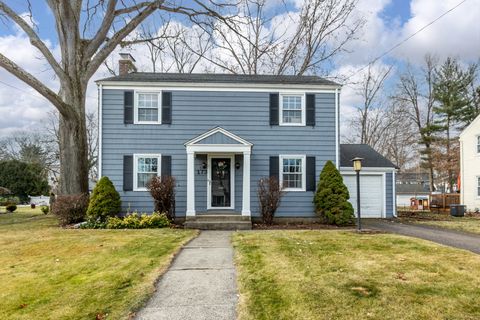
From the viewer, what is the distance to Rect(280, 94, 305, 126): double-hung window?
1320 centimetres

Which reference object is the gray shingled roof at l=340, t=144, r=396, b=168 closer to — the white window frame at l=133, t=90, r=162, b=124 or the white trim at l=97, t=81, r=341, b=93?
the white trim at l=97, t=81, r=341, b=93

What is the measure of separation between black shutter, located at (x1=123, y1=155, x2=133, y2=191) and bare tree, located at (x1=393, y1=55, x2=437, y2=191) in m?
26.6

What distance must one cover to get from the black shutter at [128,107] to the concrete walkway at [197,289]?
679 centimetres

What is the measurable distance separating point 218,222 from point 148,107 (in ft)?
16.1

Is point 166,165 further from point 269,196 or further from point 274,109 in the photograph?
point 274,109

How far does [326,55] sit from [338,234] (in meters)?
16.1

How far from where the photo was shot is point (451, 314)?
3.95 m

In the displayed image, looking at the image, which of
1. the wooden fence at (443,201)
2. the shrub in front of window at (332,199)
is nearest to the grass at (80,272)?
the shrub in front of window at (332,199)

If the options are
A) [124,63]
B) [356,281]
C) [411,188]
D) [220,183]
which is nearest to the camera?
[356,281]

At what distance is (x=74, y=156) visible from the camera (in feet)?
45.2

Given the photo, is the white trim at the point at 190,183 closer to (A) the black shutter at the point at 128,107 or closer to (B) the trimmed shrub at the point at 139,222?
(B) the trimmed shrub at the point at 139,222

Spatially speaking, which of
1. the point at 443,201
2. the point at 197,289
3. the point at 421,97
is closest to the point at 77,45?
the point at 197,289

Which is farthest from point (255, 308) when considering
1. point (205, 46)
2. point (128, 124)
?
point (205, 46)

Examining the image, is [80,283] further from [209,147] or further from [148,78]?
[148,78]
